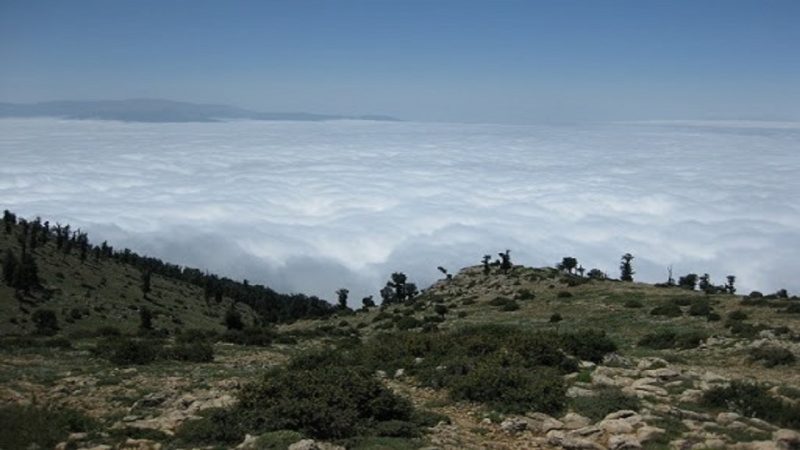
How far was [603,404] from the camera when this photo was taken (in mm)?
12766

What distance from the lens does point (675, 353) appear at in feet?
72.5

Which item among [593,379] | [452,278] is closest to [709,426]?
[593,379]

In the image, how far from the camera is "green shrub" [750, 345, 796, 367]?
18656 millimetres

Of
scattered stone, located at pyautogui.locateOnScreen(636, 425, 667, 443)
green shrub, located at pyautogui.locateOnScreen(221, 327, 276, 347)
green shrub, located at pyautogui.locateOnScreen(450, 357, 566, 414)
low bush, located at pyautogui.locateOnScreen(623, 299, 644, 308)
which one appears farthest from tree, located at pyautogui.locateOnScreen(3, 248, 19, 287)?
scattered stone, located at pyautogui.locateOnScreen(636, 425, 667, 443)

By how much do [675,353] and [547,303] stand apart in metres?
17.5

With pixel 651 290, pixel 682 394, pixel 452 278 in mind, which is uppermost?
pixel 682 394

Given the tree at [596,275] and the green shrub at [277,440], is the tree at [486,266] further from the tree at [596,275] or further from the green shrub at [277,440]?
the green shrub at [277,440]

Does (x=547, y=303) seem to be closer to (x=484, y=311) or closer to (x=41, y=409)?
(x=484, y=311)

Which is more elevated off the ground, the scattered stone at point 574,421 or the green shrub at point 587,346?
the scattered stone at point 574,421

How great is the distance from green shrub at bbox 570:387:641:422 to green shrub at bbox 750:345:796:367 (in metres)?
8.44

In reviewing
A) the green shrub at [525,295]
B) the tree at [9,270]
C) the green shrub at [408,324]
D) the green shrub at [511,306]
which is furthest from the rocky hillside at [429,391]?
the tree at [9,270]

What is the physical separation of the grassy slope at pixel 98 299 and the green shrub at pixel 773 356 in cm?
5603

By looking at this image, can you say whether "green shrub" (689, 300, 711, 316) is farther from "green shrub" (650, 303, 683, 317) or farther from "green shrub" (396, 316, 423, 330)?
"green shrub" (396, 316, 423, 330)

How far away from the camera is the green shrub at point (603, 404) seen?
1245 centimetres
